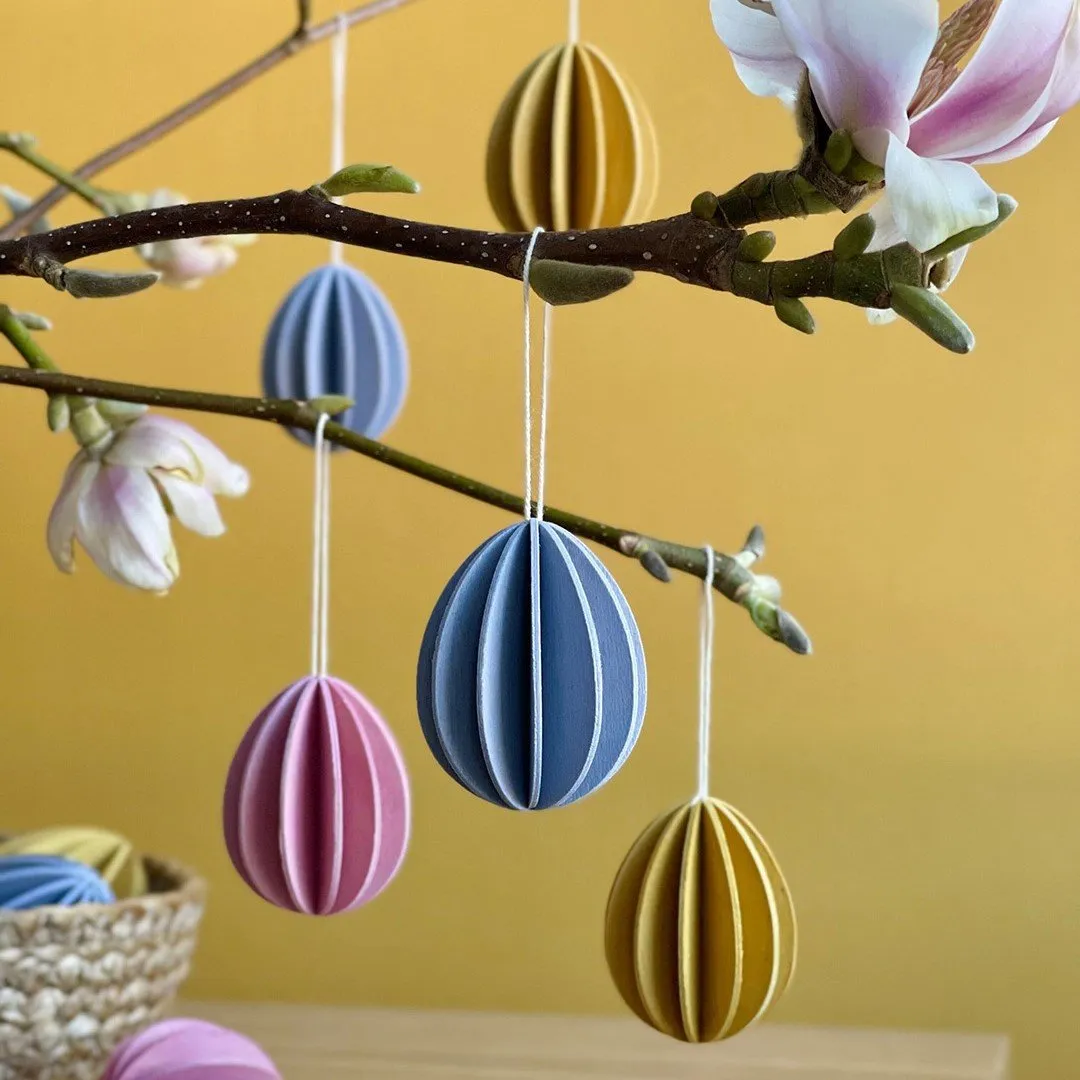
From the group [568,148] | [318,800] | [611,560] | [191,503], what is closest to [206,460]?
[191,503]

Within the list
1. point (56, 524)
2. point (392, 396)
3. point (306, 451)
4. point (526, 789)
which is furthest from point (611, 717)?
point (306, 451)

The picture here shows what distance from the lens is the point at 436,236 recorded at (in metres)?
0.32

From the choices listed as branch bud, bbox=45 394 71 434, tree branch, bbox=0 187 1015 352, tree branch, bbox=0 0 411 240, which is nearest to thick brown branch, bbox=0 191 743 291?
tree branch, bbox=0 187 1015 352

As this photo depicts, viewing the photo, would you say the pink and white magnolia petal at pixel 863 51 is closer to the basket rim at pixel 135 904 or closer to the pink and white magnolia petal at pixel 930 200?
the pink and white magnolia petal at pixel 930 200

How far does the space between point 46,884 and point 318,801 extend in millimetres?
227

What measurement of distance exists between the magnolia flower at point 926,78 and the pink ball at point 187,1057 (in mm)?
388

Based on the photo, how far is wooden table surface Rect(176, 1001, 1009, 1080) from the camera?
0.80 m

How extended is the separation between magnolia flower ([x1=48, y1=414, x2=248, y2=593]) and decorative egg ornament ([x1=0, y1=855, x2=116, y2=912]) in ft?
0.64

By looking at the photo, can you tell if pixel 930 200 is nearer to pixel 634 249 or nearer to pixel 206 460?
pixel 634 249

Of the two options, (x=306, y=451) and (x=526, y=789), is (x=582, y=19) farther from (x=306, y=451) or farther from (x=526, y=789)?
(x=526, y=789)

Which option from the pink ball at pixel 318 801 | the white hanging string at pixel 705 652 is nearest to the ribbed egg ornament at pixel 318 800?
the pink ball at pixel 318 801

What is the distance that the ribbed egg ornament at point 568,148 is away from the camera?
1.97ft

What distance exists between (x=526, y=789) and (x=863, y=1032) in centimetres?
63

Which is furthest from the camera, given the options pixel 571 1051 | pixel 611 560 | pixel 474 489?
pixel 611 560
